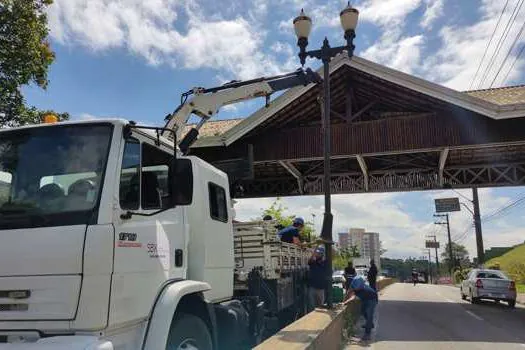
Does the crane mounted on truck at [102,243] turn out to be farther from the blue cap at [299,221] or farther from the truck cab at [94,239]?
the blue cap at [299,221]

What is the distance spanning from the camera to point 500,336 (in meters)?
11.2

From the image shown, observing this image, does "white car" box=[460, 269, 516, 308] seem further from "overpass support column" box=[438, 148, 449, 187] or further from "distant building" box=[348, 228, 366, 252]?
"distant building" box=[348, 228, 366, 252]

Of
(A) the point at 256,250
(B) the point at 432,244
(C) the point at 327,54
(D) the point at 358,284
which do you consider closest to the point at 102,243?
(A) the point at 256,250

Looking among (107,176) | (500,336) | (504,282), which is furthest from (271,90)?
(504,282)

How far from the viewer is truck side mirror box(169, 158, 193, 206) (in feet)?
14.3

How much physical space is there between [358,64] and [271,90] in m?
7.76

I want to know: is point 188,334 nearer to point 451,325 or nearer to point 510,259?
point 451,325

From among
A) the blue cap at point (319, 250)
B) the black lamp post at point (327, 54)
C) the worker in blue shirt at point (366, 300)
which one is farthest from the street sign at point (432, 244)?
the black lamp post at point (327, 54)

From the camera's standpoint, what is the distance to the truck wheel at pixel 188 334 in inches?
176

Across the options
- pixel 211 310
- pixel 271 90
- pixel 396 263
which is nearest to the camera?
pixel 211 310

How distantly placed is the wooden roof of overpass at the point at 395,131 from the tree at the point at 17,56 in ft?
22.1

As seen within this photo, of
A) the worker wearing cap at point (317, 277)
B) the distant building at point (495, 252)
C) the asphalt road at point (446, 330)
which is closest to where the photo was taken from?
the asphalt road at point (446, 330)

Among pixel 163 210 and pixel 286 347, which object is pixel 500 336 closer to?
pixel 286 347

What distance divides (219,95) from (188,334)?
4.44m
